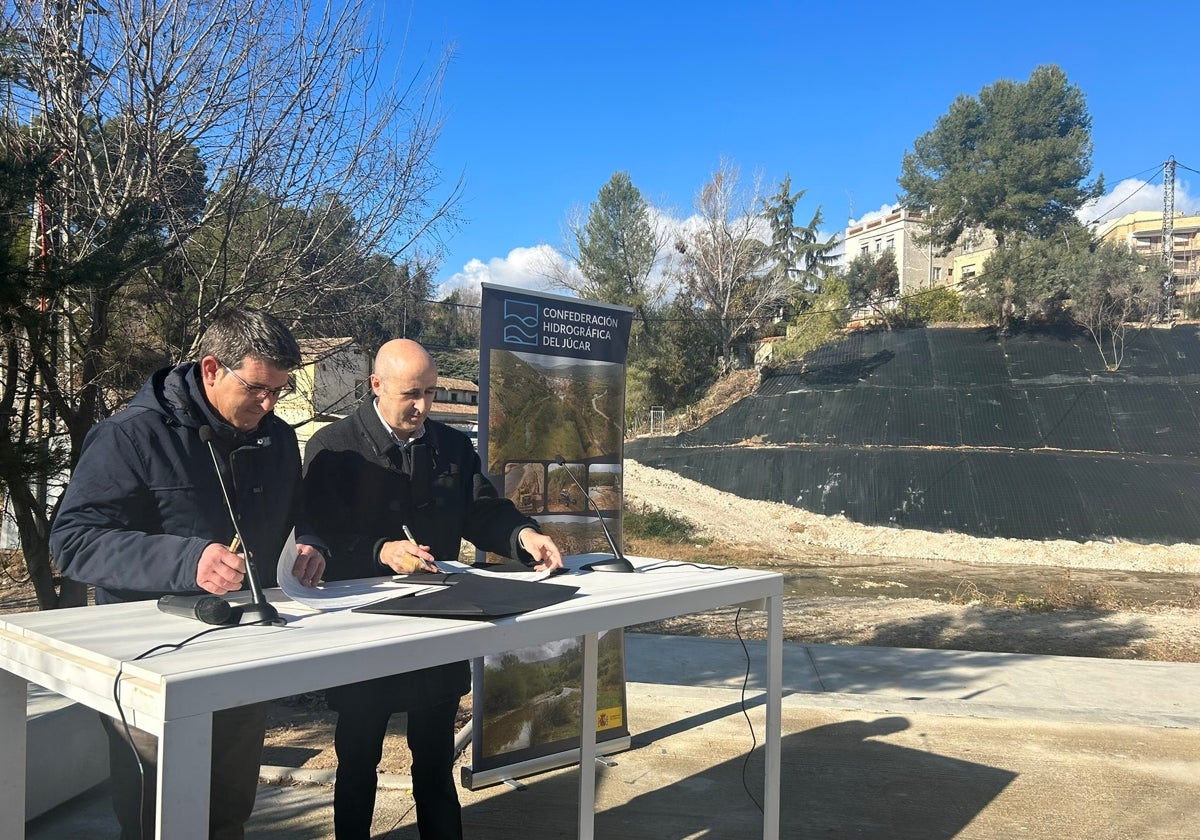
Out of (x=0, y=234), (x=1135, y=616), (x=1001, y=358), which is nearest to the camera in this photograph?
(x=0, y=234)

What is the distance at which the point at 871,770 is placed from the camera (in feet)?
12.5

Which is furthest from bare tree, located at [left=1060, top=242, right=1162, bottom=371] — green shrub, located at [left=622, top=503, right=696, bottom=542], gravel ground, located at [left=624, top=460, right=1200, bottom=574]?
green shrub, located at [left=622, top=503, right=696, bottom=542]

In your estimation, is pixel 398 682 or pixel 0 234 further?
Result: pixel 0 234

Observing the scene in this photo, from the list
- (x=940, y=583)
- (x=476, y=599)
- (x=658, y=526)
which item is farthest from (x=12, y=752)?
(x=658, y=526)

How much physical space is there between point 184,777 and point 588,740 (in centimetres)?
167

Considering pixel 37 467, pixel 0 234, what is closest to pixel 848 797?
pixel 37 467

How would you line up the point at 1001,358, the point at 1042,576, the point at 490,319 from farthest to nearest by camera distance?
the point at 1001,358 → the point at 1042,576 → the point at 490,319

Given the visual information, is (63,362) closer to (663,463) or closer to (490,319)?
(490,319)

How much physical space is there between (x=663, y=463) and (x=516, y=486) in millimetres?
15746

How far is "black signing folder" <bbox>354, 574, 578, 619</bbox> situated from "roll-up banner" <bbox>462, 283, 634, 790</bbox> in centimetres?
146

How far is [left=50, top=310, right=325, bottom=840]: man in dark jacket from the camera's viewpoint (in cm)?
190

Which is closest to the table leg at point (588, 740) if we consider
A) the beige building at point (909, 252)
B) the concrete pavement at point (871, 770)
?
the concrete pavement at point (871, 770)

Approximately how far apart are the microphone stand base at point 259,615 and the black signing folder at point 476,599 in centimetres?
19

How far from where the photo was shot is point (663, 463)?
1948 cm
